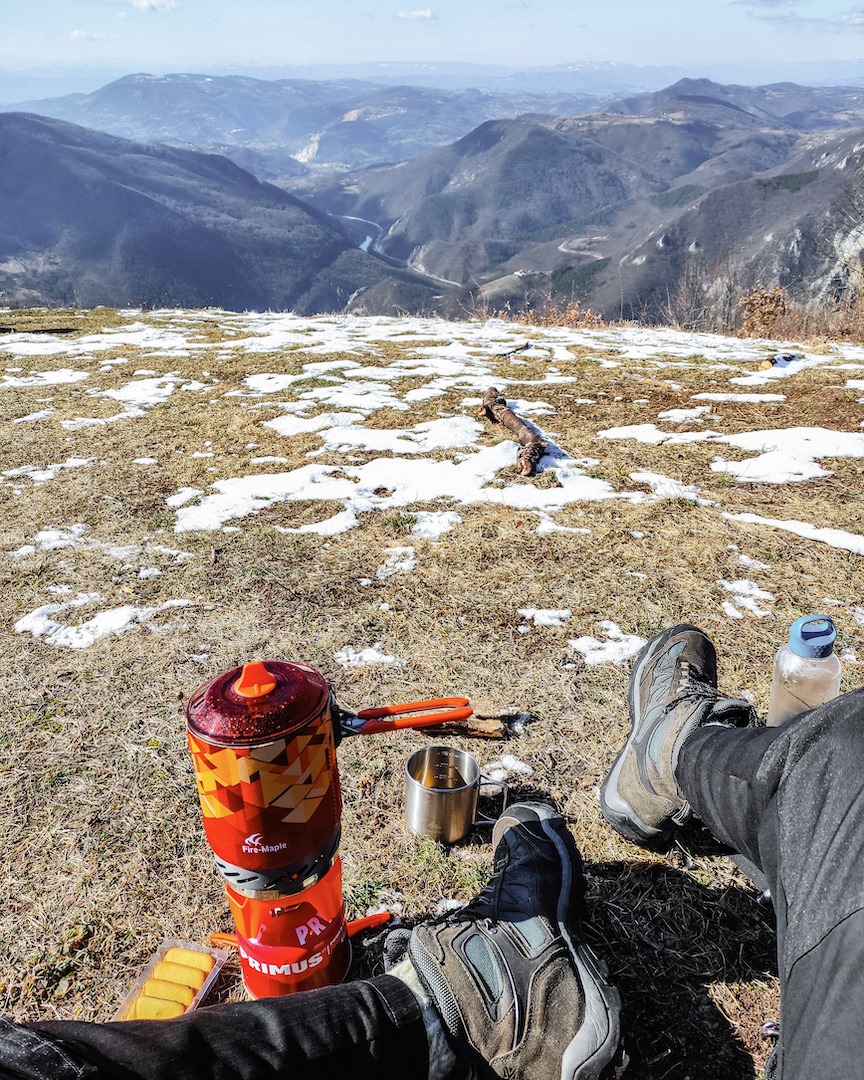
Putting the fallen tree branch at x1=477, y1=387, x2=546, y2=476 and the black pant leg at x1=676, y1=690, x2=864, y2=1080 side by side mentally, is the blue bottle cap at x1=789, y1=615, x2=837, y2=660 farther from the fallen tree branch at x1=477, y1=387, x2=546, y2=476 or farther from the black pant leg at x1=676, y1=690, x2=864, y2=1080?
the fallen tree branch at x1=477, y1=387, x2=546, y2=476

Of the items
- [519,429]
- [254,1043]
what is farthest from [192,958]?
[519,429]

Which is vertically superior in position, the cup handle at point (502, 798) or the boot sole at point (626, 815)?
the boot sole at point (626, 815)

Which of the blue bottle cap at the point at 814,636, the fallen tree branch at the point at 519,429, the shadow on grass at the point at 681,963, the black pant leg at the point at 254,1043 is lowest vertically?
the shadow on grass at the point at 681,963

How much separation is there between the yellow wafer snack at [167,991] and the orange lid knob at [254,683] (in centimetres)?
114

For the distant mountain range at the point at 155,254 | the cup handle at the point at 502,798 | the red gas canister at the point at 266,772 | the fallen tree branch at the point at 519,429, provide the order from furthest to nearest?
the distant mountain range at the point at 155,254, the fallen tree branch at the point at 519,429, the cup handle at the point at 502,798, the red gas canister at the point at 266,772

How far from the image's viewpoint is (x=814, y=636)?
2.63m

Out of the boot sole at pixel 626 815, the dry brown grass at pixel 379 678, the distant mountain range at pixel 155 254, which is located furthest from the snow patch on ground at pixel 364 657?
the distant mountain range at pixel 155 254

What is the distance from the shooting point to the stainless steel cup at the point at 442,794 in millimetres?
2707

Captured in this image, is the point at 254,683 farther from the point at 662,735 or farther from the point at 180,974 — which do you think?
the point at 662,735

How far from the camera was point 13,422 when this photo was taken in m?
7.81

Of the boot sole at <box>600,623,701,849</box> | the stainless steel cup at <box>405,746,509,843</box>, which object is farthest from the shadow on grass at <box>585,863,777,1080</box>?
the stainless steel cup at <box>405,746,509,843</box>

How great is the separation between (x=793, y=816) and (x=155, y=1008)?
200 centimetres

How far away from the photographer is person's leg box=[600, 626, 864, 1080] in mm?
1274

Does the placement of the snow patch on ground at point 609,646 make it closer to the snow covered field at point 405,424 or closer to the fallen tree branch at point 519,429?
the snow covered field at point 405,424
